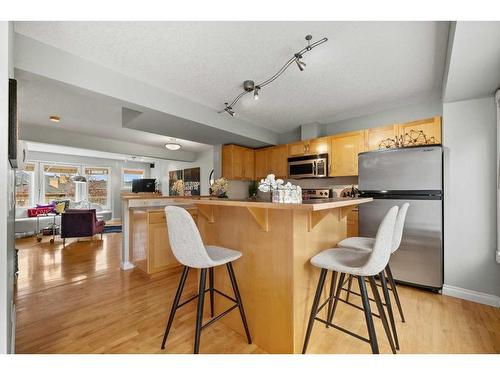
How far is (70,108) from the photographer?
10.7 feet

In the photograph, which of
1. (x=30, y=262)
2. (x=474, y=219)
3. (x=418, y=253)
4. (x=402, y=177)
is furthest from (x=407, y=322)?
(x=30, y=262)

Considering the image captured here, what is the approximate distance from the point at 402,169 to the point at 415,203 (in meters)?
0.42

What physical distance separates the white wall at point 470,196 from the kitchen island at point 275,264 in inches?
67.3

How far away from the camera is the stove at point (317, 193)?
12.8 feet

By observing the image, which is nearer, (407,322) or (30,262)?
(407,322)

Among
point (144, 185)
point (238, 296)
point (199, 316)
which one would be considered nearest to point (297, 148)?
point (238, 296)

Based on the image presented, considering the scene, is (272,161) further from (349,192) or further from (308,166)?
(349,192)

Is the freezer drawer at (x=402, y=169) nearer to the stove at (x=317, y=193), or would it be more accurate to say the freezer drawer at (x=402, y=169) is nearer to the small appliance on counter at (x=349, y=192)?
the small appliance on counter at (x=349, y=192)
